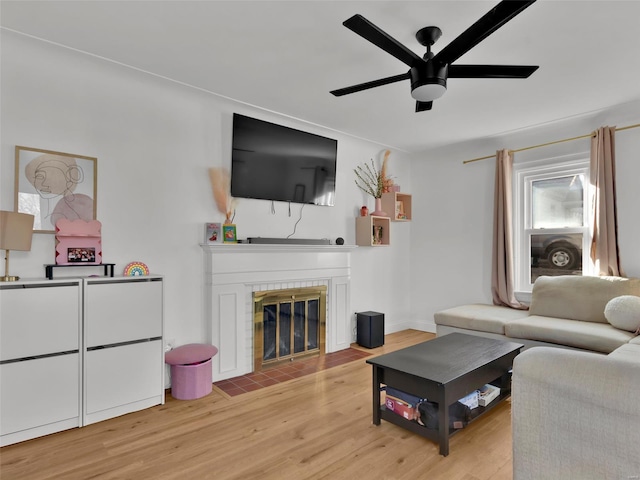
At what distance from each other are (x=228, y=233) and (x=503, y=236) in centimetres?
295

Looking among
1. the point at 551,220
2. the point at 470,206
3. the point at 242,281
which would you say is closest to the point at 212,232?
the point at 242,281

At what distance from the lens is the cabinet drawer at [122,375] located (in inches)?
91.5

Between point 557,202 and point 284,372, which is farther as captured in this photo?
point 557,202

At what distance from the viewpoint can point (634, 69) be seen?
2693mm

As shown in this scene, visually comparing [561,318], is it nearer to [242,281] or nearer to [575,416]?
[575,416]

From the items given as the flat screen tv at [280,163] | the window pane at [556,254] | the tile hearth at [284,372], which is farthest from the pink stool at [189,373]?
the window pane at [556,254]

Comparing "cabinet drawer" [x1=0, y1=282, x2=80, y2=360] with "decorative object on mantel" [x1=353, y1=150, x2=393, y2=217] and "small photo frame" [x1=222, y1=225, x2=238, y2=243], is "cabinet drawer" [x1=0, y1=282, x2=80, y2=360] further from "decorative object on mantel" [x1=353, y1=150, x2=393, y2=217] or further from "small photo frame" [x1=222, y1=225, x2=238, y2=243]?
"decorative object on mantel" [x1=353, y1=150, x2=393, y2=217]

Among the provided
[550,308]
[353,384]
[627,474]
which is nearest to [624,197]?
[550,308]

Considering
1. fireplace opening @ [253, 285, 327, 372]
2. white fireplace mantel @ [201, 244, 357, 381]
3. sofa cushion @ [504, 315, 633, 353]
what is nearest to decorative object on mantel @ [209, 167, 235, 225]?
white fireplace mantel @ [201, 244, 357, 381]

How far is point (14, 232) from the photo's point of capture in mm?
2121

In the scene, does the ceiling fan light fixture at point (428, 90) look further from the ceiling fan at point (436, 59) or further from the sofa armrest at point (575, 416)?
the sofa armrest at point (575, 416)

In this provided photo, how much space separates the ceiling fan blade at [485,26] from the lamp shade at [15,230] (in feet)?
8.27

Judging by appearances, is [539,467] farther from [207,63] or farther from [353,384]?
[207,63]

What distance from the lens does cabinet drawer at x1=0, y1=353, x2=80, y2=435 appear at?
205 centimetres
